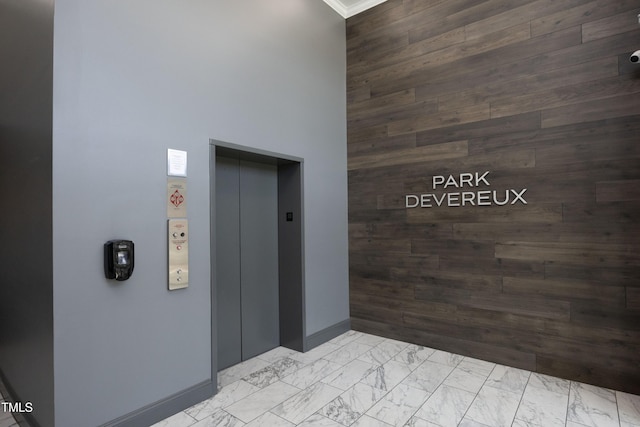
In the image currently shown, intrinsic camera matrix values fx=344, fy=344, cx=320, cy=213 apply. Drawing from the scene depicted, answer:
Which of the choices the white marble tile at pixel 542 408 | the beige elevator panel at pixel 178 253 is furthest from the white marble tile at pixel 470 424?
the beige elevator panel at pixel 178 253

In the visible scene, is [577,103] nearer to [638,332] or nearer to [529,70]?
[529,70]

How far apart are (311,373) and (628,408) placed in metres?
2.66

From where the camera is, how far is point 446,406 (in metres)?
2.83

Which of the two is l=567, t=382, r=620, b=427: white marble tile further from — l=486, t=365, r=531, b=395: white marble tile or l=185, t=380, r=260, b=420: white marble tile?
l=185, t=380, r=260, b=420: white marble tile

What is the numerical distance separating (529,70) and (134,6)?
11.9 ft

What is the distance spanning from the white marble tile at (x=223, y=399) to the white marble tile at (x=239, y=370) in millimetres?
107

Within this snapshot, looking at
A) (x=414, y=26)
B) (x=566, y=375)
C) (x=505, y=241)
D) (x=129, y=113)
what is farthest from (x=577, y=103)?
(x=129, y=113)

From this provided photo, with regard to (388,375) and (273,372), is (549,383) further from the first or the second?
(273,372)

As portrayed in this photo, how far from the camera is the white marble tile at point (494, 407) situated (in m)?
2.63

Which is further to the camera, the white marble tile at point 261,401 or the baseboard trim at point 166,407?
the white marble tile at point 261,401

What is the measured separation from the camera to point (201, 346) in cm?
298

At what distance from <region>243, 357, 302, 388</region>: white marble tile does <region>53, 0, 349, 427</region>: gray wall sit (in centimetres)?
52

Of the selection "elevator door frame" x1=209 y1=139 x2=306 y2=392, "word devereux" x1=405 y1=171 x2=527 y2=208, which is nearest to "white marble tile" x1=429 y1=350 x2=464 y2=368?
"elevator door frame" x1=209 y1=139 x2=306 y2=392

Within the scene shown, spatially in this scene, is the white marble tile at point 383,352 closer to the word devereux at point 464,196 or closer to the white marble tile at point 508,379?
the white marble tile at point 508,379
